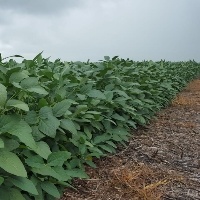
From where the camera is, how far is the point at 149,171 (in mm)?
3508

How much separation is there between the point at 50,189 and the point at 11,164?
0.63 metres

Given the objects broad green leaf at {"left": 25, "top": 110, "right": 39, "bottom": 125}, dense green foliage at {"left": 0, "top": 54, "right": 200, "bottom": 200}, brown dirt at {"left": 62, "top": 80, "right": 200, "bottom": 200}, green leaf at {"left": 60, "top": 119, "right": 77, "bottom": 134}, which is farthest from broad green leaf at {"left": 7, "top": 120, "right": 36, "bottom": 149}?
brown dirt at {"left": 62, "top": 80, "right": 200, "bottom": 200}

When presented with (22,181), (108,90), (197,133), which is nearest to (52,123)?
(22,181)

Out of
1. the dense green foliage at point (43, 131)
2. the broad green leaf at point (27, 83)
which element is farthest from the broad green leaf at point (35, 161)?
the broad green leaf at point (27, 83)

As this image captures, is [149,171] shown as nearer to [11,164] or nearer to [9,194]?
[9,194]

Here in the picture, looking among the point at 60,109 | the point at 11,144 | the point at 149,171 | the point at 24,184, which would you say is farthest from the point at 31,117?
the point at 149,171

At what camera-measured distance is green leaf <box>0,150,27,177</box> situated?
5.56ft

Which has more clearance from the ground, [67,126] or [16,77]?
[16,77]

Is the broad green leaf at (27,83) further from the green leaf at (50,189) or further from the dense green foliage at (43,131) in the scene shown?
the green leaf at (50,189)

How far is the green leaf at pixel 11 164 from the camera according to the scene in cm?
169

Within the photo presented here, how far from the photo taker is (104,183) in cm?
312

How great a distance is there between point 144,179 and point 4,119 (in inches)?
74.2

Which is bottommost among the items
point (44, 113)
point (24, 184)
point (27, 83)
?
point (24, 184)

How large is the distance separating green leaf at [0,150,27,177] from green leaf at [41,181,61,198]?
0.58 m
